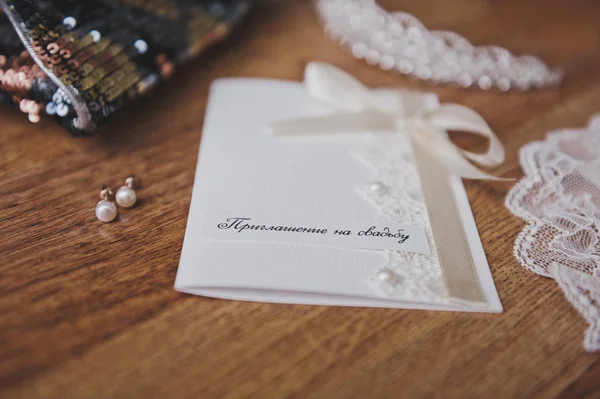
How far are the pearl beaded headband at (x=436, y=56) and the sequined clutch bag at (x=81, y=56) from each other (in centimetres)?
25

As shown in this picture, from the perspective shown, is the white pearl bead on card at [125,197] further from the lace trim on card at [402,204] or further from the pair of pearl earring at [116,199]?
the lace trim on card at [402,204]

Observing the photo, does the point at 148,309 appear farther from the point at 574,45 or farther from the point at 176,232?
the point at 574,45

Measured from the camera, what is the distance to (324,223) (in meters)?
0.48

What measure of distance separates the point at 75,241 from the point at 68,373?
125mm

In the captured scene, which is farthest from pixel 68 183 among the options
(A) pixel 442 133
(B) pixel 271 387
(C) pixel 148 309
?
(A) pixel 442 133

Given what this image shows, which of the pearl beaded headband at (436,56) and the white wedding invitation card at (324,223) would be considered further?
the pearl beaded headband at (436,56)

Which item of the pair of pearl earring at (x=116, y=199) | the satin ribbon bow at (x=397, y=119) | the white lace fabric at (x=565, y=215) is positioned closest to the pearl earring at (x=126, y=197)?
the pair of pearl earring at (x=116, y=199)

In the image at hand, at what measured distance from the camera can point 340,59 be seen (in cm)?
73

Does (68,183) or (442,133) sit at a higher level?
(442,133)

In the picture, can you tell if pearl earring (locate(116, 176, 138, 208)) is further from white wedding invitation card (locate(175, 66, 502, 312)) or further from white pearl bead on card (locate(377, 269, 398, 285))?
white pearl bead on card (locate(377, 269, 398, 285))

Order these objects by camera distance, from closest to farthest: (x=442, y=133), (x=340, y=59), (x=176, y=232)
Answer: (x=176, y=232), (x=442, y=133), (x=340, y=59)

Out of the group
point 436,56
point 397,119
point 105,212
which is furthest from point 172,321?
point 436,56

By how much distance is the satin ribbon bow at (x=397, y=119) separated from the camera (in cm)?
56

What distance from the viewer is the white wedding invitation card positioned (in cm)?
43
